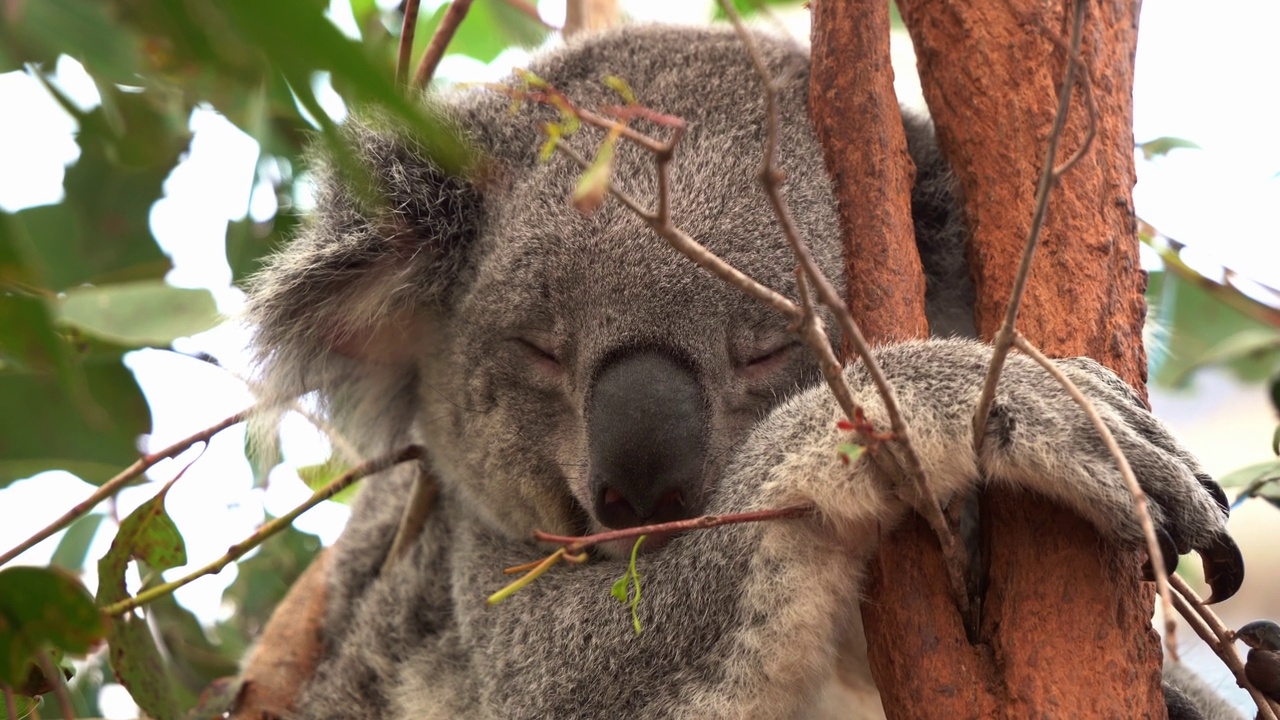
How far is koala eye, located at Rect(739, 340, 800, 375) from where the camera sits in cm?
212

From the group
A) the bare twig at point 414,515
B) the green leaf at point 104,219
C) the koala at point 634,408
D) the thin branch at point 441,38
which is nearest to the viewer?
the koala at point 634,408

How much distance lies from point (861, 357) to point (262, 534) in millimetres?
1391

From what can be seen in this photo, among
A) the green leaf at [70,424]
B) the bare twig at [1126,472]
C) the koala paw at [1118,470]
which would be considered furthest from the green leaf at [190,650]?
the bare twig at [1126,472]

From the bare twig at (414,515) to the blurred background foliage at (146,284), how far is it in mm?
360

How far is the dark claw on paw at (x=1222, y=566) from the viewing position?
1.59 metres

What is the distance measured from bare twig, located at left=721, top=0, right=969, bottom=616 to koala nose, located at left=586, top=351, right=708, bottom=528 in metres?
0.46

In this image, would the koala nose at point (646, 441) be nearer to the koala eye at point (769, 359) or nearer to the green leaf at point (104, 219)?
the koala eye at point (769, 359)

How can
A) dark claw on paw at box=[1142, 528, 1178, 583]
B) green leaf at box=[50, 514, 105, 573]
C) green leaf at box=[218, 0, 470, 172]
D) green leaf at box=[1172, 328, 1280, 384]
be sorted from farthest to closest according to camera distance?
green leaf at box=[50, 514, 105, 573], green leaf at box=[1172, 328, 1280, 384], dark claw on paw at box=[1142, 528, 1178, 583], green leaf at box=[218, 0, 470, 172]

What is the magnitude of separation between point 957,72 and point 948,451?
80cm

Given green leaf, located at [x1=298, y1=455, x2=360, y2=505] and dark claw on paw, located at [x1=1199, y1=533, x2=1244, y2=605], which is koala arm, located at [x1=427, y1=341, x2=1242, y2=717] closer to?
dark claw on paw, located at [x1=1199, y1=533, x2=1244, y2=605]

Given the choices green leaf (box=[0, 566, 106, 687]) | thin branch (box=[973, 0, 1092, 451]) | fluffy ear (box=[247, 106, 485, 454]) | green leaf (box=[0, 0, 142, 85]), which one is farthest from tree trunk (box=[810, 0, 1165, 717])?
green leaf (box=[0, 0, 142, 85])

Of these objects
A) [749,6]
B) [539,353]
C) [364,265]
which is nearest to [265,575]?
[364,265]

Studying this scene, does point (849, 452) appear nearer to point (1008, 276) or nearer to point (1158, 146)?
point (1008, 276)

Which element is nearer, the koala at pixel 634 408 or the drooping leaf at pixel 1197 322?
the koala at pixel 634 408
